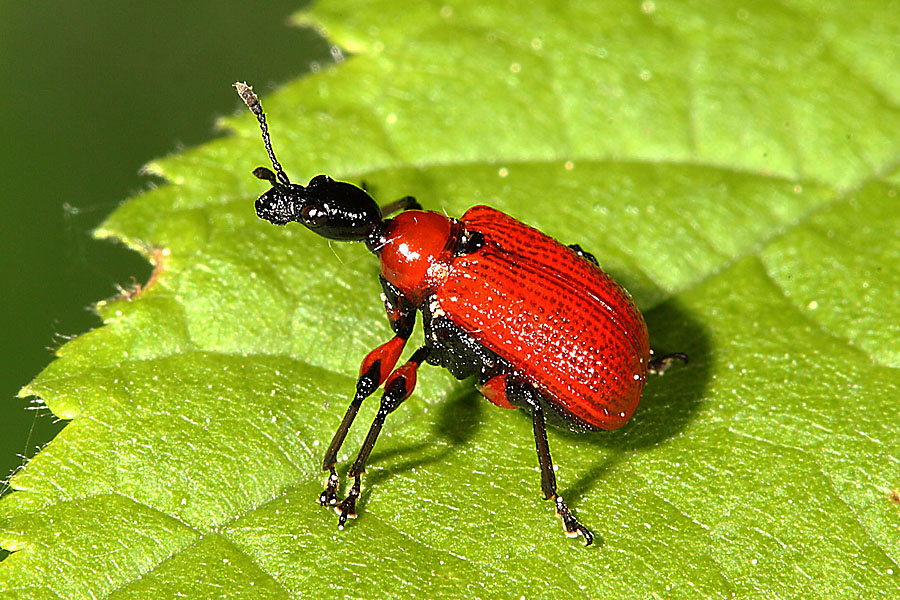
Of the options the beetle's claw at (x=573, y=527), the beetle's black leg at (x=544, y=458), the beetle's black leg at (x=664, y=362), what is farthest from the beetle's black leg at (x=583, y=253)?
the beetle's claw at (x=573, y=527)

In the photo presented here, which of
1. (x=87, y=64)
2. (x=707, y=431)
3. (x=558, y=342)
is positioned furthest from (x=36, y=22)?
(x=707, y=431)

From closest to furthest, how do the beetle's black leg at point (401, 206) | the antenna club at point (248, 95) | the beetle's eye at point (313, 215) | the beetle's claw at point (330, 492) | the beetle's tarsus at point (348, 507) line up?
1. the beetle's tarsus at point (348, 507)
2. the beetle's claw at point (330, 492)
3. the beetle's eye at point (313, 215)
4. the antenna club at point (248, 95)
5. the beetle's black leg at point (401, 206)

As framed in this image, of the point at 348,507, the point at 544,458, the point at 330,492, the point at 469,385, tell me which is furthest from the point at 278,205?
the point at 544,458

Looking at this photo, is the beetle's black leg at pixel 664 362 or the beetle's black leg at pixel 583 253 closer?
the beetle's black leg at pixel 664 362

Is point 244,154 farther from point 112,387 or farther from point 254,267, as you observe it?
point 112,387

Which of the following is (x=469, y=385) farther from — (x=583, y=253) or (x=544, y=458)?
(x=583, y=253)

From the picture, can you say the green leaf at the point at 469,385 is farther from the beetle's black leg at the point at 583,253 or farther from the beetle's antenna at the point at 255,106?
the beetle's antenna at the point at 255,106
